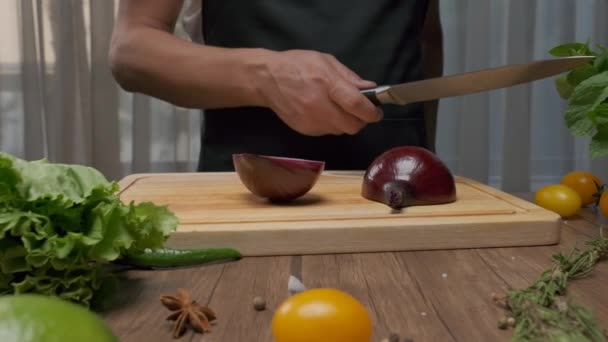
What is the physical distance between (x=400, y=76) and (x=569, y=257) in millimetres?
770

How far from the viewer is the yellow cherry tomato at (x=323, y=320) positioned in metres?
Result: 0.49

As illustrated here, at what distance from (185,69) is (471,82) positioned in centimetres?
53

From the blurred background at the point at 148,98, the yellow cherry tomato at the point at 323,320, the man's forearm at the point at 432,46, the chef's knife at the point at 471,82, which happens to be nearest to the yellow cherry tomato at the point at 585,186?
the chef's knife at the point at 471,82

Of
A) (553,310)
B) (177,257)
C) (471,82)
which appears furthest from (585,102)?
(177,257)

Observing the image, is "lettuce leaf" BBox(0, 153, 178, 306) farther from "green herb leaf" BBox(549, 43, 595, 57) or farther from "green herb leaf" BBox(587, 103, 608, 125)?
"green herb leaf" BBox(549, 43, 595, 57)

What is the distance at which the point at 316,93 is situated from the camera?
123 centimetres

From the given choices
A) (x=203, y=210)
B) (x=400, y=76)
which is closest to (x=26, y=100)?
(x=400, y=76)

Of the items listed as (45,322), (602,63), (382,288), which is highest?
(602,63)

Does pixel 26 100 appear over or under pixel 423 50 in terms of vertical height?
under

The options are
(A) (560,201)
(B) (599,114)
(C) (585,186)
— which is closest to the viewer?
(B) (599,114)

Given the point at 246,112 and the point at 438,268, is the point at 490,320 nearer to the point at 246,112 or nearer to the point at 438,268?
the point at 438,268

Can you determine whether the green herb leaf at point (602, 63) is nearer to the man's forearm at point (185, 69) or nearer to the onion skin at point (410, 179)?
the onion skin at point (410, 179)

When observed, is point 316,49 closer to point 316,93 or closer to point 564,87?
point 316,93

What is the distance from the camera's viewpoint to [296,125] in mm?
1286
